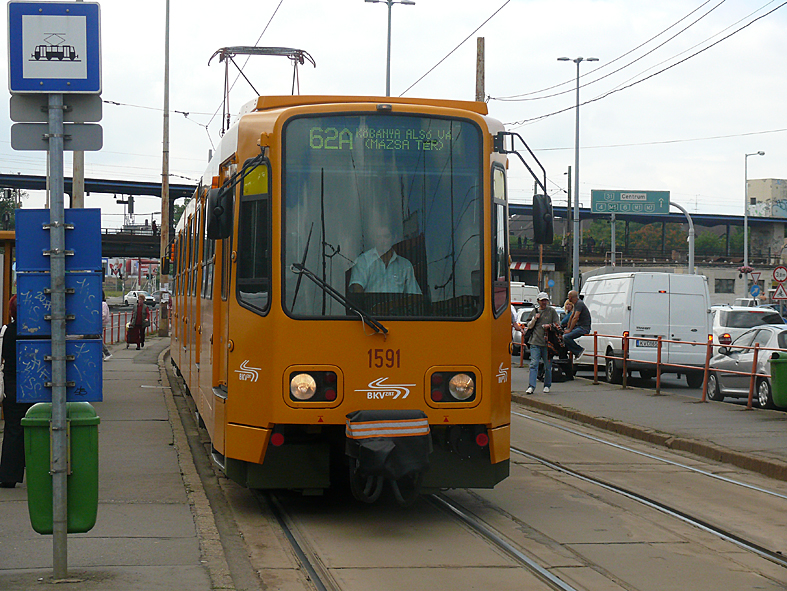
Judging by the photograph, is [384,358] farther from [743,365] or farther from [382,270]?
[743,365]

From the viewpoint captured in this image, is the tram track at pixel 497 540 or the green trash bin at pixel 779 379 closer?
the tram track at pixel 497 540

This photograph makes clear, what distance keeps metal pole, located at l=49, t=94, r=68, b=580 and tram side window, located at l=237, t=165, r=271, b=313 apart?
207 centimetres

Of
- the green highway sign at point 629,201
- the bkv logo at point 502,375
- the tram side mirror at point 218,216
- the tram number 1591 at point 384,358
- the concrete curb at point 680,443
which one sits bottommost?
the concrete curb at point 680,443

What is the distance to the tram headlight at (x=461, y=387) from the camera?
735 centimetres

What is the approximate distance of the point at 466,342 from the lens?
7.41 m

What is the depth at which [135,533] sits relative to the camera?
682cm

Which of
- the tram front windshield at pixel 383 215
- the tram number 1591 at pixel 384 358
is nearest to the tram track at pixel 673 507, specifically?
the tram front windshield at pixel 383 215

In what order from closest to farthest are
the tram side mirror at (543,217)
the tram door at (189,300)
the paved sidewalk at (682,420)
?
the tram side mirror at (543,217)
the paved sidewalk at (682,420)
the tram door at (189,300)

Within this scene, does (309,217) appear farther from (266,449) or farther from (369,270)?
(266,449)

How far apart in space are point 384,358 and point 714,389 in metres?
11.7

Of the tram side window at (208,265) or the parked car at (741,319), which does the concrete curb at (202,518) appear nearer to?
the tram side window at (208,265)

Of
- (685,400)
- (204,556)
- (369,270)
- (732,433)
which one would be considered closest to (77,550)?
(204,556)

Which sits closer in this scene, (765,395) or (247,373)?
(247,373)

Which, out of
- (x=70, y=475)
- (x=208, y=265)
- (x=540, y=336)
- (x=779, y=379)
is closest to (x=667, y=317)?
(x=540, y=336)
